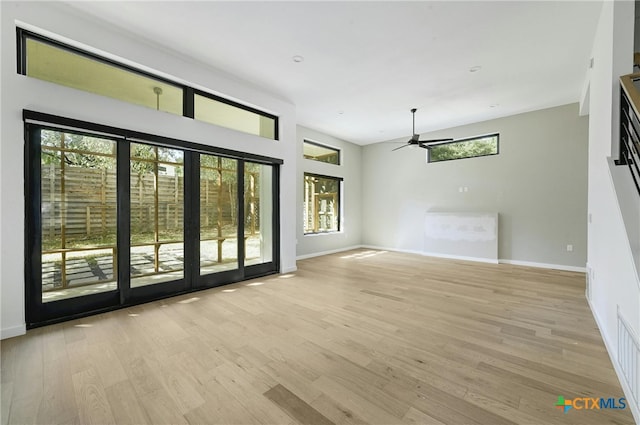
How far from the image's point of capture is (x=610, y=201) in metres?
2.26

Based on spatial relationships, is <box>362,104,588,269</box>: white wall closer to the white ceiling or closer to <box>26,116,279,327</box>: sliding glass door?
the white ceiling

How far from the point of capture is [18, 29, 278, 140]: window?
273cm

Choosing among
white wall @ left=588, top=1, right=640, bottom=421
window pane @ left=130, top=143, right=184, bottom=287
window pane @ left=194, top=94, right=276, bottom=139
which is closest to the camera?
white wall @ left=588, top=1, right=640, bottom=421

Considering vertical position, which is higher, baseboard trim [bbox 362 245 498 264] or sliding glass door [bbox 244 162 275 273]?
sliding glass door [bbox 244 162 275 273]

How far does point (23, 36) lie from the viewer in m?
2.64

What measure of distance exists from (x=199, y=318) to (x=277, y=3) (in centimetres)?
340

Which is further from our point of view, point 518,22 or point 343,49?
point 343,49

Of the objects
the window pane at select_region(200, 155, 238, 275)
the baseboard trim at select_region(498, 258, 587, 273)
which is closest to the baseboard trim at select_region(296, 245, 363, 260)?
the window pane at select_region(200, 155, 238, 275)

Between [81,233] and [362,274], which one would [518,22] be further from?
[81,233]

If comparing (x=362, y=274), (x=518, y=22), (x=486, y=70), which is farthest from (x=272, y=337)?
(x=486, y=70)

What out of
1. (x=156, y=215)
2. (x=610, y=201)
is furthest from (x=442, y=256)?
(x=156, y=215)

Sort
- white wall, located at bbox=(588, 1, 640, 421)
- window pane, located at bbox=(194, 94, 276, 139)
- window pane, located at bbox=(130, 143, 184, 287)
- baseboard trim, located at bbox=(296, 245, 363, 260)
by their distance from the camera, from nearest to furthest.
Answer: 1. white wall, located at bbox=(588, 1, 640, 421)
2. window pane, located at bbox=(130, 143, 184, 287)
3. window pane, located at bbox=(194, 94, 276, 139)
4. baseboard trim, located at bbox=(296, 245, 363, 260)

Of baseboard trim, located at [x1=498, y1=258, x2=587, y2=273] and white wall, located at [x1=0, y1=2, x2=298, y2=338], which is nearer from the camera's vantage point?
white wall, located at [x1=0, y1=2, x2=298, y2=338]

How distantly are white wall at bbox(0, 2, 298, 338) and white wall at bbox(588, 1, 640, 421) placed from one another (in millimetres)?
4480
